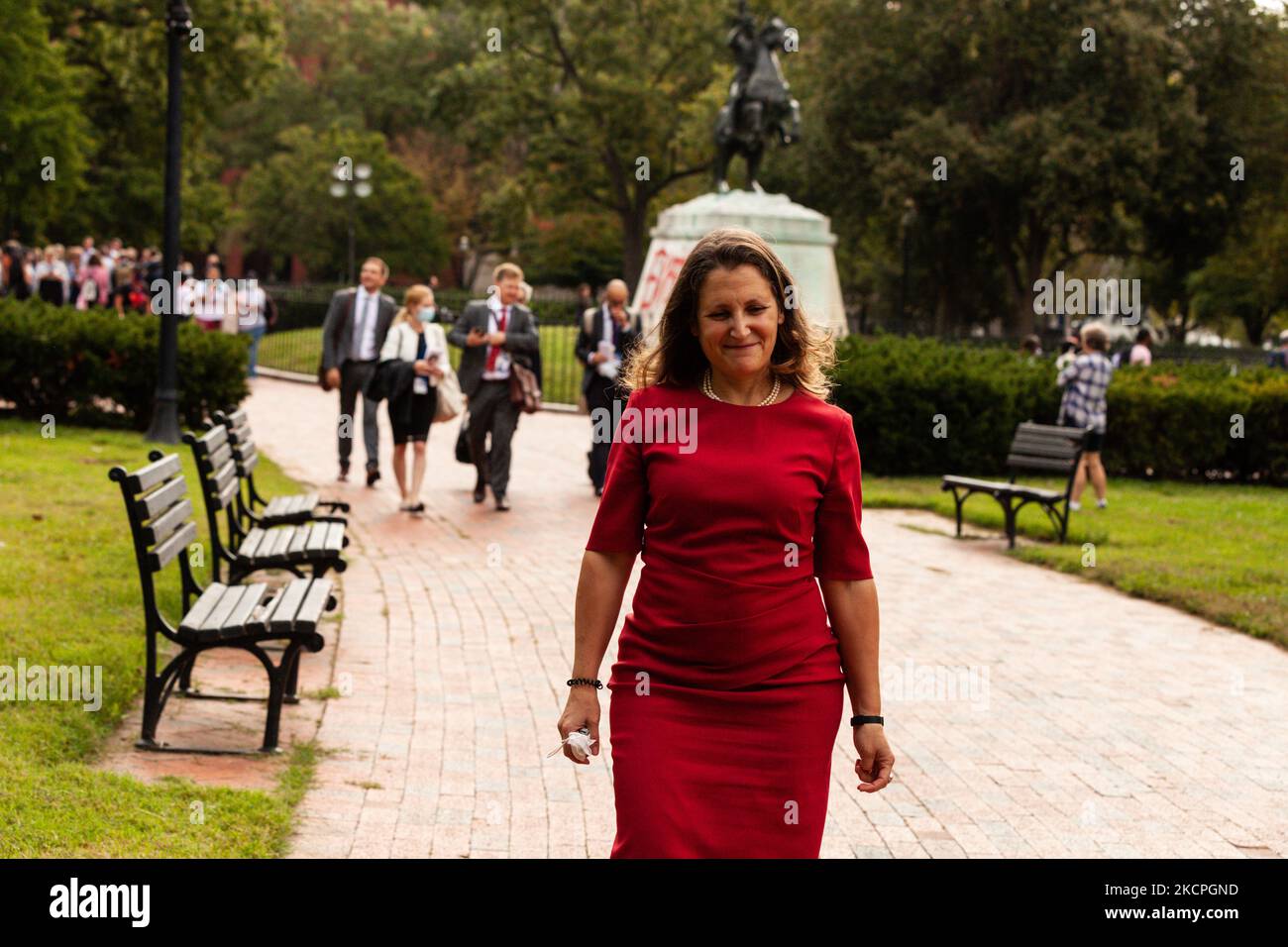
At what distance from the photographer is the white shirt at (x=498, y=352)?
13.8 metres

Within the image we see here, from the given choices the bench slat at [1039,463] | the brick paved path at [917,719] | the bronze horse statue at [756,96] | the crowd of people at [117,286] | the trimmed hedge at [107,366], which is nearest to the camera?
the brick paved path at [917,719]

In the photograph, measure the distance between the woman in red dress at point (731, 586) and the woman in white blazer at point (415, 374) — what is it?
10.1 metres

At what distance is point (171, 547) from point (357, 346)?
9115mm

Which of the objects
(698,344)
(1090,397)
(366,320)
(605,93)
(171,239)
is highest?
(605,93)

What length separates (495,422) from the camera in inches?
549

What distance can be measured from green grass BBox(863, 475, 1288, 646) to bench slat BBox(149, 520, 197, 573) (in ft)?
19.6

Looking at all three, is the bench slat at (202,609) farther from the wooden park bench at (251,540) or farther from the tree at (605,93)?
the tree at (605,93)

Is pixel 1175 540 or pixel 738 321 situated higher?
pixel 738 321

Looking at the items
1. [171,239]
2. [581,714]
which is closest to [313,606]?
[581,714]

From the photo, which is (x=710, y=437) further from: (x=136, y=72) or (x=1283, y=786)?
(x=136, y=72)

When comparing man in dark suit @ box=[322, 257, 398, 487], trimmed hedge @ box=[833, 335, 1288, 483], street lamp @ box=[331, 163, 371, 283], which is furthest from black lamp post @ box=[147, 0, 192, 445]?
street lamp @ box=[331, 163, 371, 283]

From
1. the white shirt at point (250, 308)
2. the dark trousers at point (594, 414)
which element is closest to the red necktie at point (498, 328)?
the dark trousers at point (594, 414)

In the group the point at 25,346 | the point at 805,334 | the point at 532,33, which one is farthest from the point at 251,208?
the point at 805,334

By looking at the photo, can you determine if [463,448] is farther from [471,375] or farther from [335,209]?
[335,209]
